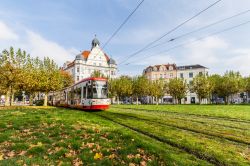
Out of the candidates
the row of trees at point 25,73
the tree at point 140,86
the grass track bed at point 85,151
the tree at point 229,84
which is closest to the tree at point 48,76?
the row of trees at point 25,73

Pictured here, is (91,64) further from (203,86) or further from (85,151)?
(85,151)

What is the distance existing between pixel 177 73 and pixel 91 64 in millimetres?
39951

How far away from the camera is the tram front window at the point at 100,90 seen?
2250cm

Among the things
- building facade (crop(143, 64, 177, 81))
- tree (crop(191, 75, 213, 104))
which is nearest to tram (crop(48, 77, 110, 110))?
tree (crop(191, 75, 213, 104))

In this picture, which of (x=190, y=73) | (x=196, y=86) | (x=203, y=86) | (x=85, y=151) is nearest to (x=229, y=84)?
(x=203, y=86)

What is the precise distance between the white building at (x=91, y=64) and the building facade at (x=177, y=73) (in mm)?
20713

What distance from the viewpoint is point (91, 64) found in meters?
91.9

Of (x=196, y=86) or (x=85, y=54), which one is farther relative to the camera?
(x=85, y=54)

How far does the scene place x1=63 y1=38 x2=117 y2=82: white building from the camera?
292ft

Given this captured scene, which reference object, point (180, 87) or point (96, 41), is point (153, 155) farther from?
point (96, 41)

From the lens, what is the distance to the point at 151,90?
72.0 metres

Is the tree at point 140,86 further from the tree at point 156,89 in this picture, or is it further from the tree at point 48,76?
the tree at point 48,76

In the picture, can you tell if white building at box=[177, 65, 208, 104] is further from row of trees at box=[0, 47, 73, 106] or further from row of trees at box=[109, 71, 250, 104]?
row of trees at box=[0, 47, 73, 106]

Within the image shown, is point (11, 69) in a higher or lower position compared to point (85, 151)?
higher
